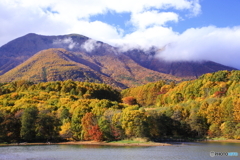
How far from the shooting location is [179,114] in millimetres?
115500

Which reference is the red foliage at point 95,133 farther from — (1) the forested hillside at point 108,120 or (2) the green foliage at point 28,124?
(2) the green foliage at point 28,124

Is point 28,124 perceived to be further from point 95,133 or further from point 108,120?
point 108,120

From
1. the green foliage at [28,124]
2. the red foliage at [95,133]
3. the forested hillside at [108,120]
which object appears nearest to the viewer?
the forested hillside at [108,120]

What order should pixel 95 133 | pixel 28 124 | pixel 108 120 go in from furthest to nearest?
pixel 108 120 < pixel 28 124 < pixel 95 133

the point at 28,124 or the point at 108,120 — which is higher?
the point at 108,120

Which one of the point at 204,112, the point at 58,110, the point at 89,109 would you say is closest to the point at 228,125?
the point at 204,112

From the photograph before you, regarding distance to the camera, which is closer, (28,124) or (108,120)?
(28,124)

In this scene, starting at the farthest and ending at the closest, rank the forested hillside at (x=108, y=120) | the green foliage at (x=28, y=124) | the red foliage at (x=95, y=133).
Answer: the green foliage at (x=28, y=124) < the red foliage at (x=95, y=133) < the forested hillside at (x=108, y=120)

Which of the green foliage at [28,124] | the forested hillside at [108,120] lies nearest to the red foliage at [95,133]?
the forested hillside at [108,120]

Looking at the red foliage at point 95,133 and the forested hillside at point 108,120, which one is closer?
the forested hillside at point 108,120

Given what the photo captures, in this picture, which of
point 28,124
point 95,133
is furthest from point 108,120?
point 28,124

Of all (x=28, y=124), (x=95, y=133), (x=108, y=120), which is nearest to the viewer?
(x=95, y=133)

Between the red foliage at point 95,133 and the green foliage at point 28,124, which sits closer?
the red foliage at point 95,133

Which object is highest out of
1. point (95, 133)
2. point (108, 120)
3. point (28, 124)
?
point (108, 120)
